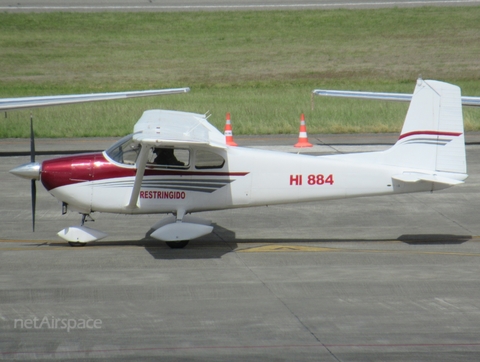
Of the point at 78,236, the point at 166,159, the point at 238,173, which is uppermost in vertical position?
the point at 166,159

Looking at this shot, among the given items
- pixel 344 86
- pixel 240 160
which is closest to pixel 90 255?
pixel 240 160

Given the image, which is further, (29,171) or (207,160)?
(207,160)

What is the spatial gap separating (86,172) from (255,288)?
3367mm

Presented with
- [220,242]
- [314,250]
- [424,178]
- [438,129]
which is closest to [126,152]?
[220,242]

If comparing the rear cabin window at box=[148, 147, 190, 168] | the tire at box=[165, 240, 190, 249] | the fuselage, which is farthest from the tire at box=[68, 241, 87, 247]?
the rear cabin window at box=[148, 147, 190, 168]

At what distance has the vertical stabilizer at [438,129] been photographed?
35.8 feet

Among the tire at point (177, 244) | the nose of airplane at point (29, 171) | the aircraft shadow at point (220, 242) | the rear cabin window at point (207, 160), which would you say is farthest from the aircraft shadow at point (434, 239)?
the nose of airplane at point (29, 171)

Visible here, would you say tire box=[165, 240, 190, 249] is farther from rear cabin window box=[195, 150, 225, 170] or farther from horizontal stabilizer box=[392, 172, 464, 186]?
horizontal stabilizer box=[392, 172, 464, 186]

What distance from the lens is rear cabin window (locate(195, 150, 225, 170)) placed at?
436 inches

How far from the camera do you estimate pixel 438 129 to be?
35.9ft

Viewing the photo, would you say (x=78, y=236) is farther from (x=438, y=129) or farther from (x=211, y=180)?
(x=438, y=129)

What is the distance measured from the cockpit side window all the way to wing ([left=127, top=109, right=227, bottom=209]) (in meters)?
0.29

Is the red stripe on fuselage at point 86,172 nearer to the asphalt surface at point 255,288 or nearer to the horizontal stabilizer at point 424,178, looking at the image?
the asphalt surface at point 255,288

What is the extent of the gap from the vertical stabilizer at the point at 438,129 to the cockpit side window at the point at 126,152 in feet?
13.7
